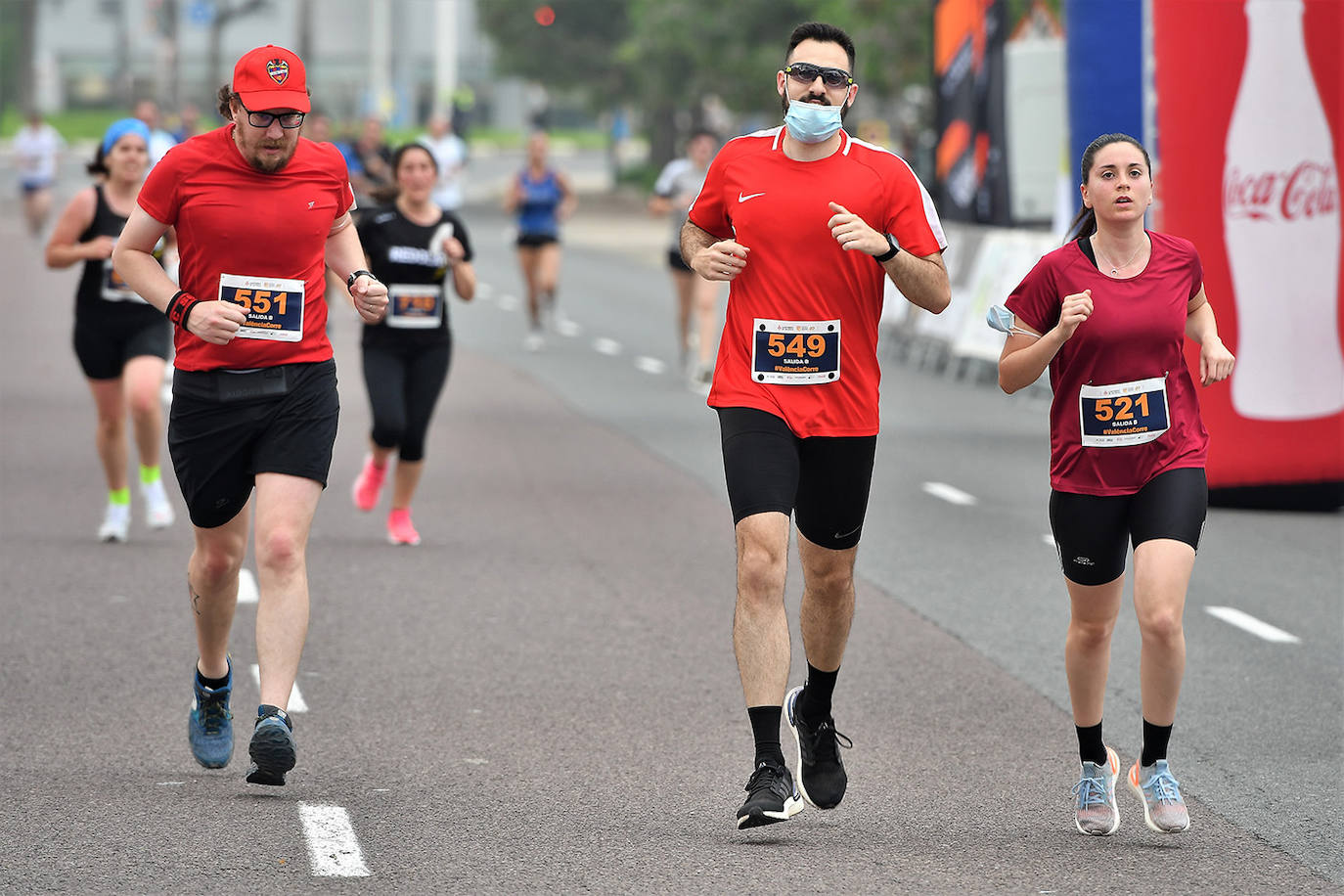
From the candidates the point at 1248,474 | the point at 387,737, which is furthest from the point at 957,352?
the point at 387,737

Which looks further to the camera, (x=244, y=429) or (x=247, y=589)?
(x=247, y=589)

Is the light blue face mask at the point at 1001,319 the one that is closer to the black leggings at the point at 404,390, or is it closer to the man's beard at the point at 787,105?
the man's beard at the point at 787,105

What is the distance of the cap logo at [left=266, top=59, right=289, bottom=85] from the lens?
604 cm

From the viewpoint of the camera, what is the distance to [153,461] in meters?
10.9

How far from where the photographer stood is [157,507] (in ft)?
36.2

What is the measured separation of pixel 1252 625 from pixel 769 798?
408 cm

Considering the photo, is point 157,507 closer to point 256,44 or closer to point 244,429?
point 244,429

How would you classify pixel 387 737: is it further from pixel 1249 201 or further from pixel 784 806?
pixel 1249 201

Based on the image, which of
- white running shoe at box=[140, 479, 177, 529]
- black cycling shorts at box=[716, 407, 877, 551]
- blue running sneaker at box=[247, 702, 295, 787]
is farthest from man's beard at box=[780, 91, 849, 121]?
white running shoe at box=[140, 479, 177, 529]

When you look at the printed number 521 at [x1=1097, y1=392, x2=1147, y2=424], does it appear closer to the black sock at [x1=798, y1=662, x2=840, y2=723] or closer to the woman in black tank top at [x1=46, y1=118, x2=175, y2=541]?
the black sock at [x1=798, y1=662, x2=840, y2=723]

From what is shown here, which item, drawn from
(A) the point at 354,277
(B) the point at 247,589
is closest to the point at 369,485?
(B) the point at 247,589

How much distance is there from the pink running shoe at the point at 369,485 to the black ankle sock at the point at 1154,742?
590 centimetres

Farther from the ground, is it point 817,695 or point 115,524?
point 817,695

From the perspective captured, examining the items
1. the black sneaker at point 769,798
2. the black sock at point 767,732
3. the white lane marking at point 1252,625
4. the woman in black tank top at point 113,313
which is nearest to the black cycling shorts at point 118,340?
the woman in black tank top at point 113,313
